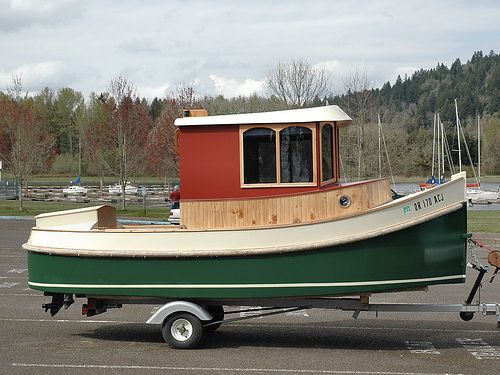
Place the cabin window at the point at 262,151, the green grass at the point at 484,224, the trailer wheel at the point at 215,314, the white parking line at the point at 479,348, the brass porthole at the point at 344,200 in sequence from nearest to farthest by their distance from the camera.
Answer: the white parking line at the point at 479,348, the brass porthole at the point at 344,200, the cabin window at the point at 262,151, the trailer wheel at the point at 215,314, the green grass at the point at 484,224

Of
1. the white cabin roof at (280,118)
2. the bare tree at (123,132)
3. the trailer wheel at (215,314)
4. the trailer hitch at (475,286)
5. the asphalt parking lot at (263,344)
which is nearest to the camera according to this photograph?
the asphalt parking lot at (263,344)

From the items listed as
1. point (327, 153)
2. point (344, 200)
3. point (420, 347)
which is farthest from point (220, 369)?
point (327, 153)

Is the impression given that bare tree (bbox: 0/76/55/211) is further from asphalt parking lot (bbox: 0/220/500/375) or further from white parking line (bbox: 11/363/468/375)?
white parking line (bbox: 11/363/468/375)

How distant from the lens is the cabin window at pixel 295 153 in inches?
327

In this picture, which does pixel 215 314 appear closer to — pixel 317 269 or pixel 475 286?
pixel 317 269

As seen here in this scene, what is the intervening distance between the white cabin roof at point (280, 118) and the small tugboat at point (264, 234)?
0.05ft

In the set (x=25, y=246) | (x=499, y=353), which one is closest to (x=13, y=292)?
(x=25, y=246)

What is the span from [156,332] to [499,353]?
4707 millimetres

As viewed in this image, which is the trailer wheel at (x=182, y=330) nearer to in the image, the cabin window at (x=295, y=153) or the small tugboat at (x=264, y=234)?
the small tugboat at (x=264, y=234)

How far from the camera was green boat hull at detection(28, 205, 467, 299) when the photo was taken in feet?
24.4

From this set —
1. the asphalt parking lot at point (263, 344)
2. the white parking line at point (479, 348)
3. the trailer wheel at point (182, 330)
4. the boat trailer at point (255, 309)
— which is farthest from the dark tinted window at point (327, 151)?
the white parking line at point (479, 348)

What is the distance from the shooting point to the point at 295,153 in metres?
8.33

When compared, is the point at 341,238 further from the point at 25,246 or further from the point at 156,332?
the point at 25,246

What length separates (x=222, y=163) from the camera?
8.44 metres
